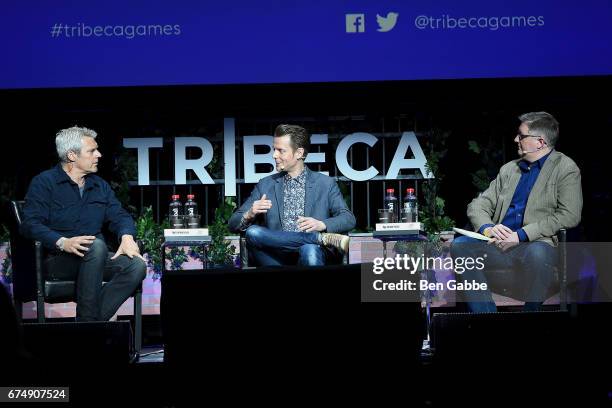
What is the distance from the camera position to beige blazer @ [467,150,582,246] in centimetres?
421

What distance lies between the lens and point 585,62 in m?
5.09

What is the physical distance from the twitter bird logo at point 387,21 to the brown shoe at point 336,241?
167 cm

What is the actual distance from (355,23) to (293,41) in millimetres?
424

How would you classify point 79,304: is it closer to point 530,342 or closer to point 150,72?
point 150,72

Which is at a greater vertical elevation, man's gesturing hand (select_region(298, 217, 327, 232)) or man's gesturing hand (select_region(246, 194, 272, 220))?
man's gesturing hand (select_region(246, 194, 272, 220))

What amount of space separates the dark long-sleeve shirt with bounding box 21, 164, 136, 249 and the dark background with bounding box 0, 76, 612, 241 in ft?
3.75

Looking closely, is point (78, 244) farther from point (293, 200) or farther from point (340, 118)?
point (340, 118)

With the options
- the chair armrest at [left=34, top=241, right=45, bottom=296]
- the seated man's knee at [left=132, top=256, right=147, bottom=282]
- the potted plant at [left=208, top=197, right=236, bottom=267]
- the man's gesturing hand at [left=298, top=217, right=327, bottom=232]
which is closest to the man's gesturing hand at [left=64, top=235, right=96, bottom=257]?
the chair armrest at [left=34, top=241, right=45, bottom=296]

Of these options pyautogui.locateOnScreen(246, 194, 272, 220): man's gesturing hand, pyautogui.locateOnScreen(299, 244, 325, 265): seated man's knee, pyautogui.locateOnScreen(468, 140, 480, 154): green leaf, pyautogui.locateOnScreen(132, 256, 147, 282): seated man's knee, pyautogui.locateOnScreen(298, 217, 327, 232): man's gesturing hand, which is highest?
pyautogui.locateOnScreen(468, 140, 480, 154): green leaf

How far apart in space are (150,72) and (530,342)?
3.25 meters

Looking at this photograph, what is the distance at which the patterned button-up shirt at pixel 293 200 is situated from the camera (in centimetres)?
454

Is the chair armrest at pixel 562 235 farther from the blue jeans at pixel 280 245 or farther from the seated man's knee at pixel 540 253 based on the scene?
the blue jeans at pixel 280 245

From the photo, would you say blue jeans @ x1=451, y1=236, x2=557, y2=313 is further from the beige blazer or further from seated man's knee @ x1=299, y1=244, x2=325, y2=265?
seated man's knee @ x1=299, y1=244, x2=325, y2=265

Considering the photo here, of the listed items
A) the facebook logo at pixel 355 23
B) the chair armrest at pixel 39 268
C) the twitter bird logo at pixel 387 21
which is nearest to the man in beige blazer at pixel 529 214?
the twitter bird logo at pixel 387 21
